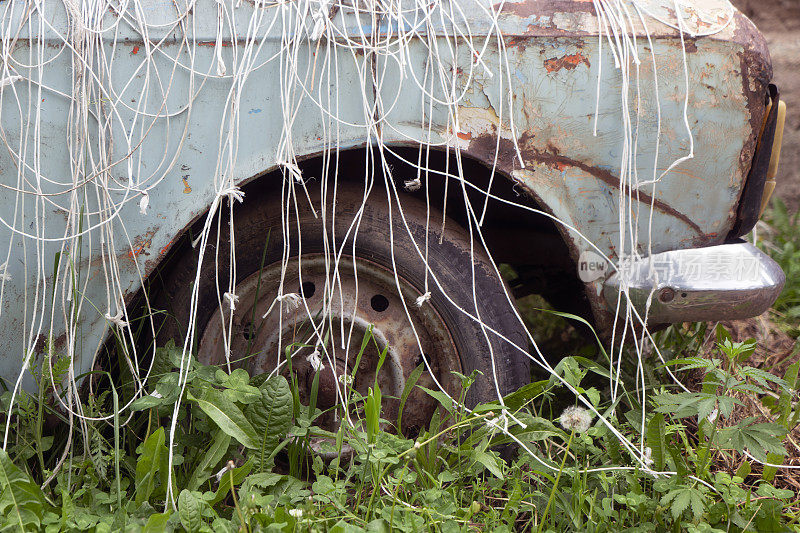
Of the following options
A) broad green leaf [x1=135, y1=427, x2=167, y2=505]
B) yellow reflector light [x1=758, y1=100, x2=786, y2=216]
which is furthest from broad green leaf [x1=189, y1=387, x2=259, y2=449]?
yellow reflector light [x1=758, y1=100, x2=786, y2=216]

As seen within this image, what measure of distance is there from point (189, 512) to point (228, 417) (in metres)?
0.24

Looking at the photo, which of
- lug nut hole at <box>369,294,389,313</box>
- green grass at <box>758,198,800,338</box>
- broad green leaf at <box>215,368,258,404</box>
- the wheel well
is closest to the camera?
broad green leaf at <box>215,368,258,404</box>

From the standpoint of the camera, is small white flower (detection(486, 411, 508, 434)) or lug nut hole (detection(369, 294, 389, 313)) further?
lug nut hole (detection(369, 294, 389, 313))

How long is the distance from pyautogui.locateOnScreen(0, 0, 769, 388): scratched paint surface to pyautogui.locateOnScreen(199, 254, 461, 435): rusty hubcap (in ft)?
0.98

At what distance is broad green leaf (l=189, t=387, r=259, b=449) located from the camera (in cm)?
153

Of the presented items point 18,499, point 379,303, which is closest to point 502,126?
point 379,303

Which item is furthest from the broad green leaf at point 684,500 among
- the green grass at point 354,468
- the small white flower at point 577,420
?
the small white flower at point 577,420

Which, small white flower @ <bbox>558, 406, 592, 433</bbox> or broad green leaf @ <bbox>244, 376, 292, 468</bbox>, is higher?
broad green leaf @ <bbox>244, 376, 292, 468</bbox>

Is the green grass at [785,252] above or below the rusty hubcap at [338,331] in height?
below

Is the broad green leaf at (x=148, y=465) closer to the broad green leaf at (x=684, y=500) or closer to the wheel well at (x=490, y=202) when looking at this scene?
the wheel well at (x=490, y=202)

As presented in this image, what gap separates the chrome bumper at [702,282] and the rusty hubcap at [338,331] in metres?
0.50

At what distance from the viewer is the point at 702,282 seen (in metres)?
1.61

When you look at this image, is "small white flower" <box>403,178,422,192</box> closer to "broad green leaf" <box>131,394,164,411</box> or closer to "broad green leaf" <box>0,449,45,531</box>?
"broad green leaf" <box>131,394,164,411</box>

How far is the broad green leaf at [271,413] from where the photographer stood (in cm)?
157
